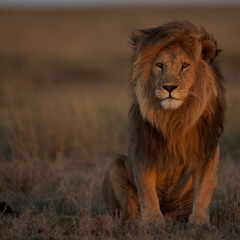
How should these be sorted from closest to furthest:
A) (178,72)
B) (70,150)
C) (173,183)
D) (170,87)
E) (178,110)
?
1. (170,87)
2. (178,72)
3. (178,110)
4. (173,183)
5. (70,150)

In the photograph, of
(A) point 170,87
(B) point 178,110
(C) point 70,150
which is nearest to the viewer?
(A) point 170,87

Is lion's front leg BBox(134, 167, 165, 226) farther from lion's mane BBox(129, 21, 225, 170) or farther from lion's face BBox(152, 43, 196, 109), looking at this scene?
lion's face BBox(152, 43, 196, 109)

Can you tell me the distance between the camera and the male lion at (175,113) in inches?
195

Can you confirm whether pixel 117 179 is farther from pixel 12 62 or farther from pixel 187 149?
pixel 12 62

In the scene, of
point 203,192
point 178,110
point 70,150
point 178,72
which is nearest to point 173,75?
point 178,72

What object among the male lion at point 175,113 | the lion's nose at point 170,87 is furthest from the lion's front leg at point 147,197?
the lion's nose at point 170,87

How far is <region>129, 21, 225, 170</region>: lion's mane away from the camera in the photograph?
16.4ft

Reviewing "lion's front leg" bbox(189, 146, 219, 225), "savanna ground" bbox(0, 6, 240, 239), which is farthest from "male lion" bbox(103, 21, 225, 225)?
"savanna ground" bbox(0, 6, 240, 239)

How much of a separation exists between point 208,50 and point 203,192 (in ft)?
3.29

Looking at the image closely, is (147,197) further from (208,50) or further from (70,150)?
(70,150)

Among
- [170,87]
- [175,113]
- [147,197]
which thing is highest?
[170,87]

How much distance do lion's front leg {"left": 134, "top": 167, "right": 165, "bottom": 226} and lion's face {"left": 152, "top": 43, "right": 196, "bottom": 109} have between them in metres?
0.55

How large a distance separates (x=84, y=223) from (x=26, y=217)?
45 centimetres

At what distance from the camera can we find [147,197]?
5.12 m
